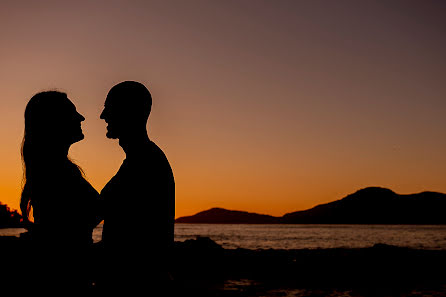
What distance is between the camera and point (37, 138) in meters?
3.56

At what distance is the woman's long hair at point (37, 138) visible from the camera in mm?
3505

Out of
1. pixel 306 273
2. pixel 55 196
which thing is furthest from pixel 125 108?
pixel 306 273

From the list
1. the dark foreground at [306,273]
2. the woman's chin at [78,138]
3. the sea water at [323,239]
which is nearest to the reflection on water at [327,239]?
the sea water at [323,239]

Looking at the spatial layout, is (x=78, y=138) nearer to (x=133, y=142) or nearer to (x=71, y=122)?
(x=71, y=122)

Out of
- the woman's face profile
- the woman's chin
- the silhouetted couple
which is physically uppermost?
the woman's face profile

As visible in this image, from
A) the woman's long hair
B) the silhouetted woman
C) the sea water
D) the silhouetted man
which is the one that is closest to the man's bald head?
the silhouetted man

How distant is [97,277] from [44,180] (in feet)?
2.99

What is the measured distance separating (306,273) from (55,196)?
28441 mm

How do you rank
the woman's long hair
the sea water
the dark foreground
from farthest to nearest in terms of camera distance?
the sea water, the dark foreground, the woman's long hair

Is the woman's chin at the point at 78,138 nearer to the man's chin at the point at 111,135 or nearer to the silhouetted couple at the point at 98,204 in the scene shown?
the silhouetted couple at the point at 98,204

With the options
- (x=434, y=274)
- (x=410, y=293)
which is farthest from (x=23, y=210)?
(x=434, y=274)

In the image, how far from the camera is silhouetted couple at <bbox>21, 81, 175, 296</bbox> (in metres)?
2.83

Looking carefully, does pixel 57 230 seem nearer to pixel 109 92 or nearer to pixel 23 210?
pixel 23 210

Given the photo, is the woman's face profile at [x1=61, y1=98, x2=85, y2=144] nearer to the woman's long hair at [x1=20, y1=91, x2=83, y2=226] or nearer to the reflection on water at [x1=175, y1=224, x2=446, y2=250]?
the woman's long hair at [x1=20, y1=91, x2=83, y2=226]
